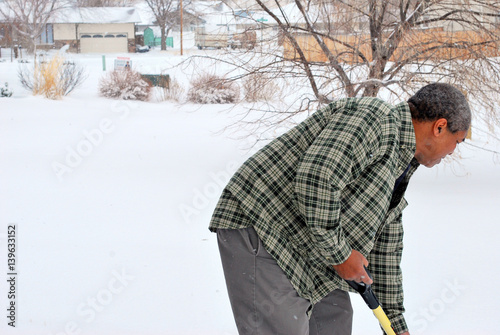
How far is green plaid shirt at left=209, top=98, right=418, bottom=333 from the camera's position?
6.22 ft

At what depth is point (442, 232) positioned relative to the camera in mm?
5961

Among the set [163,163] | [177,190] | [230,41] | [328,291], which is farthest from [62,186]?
[328,291]

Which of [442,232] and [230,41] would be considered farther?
[230,41]

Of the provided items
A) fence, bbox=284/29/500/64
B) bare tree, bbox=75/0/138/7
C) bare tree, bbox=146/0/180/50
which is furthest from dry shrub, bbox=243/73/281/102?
bare tree, bbox=75/0/138/7

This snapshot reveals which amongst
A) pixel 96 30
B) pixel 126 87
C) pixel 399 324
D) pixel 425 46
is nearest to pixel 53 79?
pixel 126 87

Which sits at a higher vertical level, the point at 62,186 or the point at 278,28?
the point at 278,28

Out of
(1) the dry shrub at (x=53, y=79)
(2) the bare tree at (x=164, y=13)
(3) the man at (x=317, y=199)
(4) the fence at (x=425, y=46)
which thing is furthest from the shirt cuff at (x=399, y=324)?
(2) the bare tree at (x=164, y=13)

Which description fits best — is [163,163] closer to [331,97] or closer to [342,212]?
[331,97]

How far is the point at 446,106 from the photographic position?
1967 mm

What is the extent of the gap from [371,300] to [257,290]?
44cm

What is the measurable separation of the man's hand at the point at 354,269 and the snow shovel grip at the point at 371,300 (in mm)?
71

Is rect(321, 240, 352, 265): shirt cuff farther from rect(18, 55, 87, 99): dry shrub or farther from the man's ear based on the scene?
rect(18, 55, 87, 99): dry shrub

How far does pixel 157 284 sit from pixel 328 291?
2.42 m

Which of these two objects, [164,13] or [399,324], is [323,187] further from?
[164,13]
